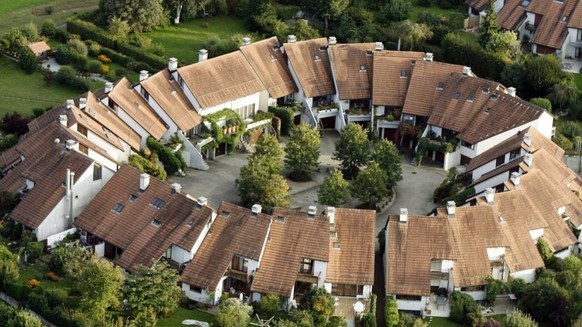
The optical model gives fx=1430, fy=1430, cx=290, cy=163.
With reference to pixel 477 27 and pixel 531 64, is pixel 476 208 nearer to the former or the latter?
pixel 531 64

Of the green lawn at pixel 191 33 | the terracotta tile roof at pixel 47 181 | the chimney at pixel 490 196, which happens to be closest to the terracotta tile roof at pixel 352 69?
the green lawn at pixel 191 33

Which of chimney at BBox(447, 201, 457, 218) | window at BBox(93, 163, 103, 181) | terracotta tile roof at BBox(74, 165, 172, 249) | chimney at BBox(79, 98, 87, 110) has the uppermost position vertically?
chimney at BBox(79, 98, 87, 110)

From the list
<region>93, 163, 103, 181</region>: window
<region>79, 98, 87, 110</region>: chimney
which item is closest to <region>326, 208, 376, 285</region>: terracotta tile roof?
<region>93, 163, 103, 181</region>: window

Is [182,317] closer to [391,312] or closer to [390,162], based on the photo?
[391,312]

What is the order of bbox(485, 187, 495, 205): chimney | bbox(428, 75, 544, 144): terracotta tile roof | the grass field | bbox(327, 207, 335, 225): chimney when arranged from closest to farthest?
bbox(327, 207, 335, 225): chimney
bbox(485, 187, 495, 205): chimney
bbox(428, 75, 544, 144): terracotta tile roof
the grass field

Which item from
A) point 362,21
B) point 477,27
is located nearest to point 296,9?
point 362,21

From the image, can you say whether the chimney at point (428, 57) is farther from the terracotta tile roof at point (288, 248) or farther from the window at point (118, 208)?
the window at point (118, 208)

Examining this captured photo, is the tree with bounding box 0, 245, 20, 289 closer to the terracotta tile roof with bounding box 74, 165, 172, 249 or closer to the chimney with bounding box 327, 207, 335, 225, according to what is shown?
the terracotta tile roof with bounding box 74, 165, 172, 249
